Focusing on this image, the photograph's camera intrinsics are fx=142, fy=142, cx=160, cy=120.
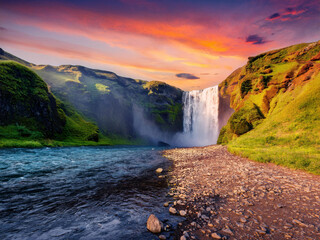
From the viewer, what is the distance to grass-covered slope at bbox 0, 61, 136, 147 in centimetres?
4228

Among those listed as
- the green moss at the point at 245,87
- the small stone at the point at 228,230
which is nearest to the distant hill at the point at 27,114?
the small stone at the point at 228,230

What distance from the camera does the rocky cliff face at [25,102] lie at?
45.8m

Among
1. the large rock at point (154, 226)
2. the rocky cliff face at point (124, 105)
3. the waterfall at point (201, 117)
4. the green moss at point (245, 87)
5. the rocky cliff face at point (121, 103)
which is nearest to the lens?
the large rock at point (154, 226)

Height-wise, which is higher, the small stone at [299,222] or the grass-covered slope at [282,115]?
the grass-covered slope at [282,115]

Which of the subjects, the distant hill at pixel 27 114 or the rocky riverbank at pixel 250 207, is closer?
the rocky riverbank at pixel 250 207

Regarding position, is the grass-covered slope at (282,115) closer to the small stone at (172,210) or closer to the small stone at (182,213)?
the small stone at (182,213)

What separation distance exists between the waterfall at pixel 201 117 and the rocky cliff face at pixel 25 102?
73.7 m

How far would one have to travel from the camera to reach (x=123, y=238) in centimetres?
538

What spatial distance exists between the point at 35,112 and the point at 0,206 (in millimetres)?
59841

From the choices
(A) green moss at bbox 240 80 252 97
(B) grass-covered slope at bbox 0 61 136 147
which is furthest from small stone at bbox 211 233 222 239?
(A) green moss at bbox 240 80 252 97

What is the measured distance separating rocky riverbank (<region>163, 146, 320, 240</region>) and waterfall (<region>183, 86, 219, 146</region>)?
224 ft

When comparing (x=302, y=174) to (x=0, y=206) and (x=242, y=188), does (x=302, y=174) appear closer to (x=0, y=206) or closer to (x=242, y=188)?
(x=242, y=188)

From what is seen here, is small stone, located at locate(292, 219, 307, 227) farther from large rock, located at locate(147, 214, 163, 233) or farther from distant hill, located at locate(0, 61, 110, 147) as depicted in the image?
distant hill, located at locate(0, 61, 110, 147)

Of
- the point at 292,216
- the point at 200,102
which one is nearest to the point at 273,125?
the point at 292,216
